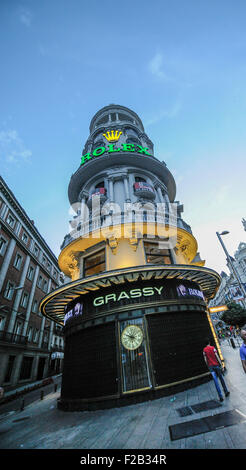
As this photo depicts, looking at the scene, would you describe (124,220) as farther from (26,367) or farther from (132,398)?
(26,367)

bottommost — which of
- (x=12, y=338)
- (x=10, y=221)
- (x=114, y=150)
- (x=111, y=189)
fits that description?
(x=12, y=338)

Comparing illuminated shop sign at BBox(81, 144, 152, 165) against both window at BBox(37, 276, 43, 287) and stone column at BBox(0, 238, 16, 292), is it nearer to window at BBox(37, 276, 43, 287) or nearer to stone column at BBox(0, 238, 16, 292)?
stone column at BBox(0, 238, 16, 292)

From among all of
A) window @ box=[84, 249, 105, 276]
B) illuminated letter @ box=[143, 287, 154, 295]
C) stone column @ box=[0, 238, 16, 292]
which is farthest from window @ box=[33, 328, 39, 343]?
illuminated letter @ box=[143, 287, 154, 295]

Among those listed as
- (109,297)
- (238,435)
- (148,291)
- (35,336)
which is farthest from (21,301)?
(238,435)

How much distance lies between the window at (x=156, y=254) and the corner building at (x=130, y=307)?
69mm

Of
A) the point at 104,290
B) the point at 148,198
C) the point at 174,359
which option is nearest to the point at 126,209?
the point at 148,198

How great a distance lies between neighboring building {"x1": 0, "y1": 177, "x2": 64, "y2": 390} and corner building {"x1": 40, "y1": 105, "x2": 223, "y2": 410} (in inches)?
499

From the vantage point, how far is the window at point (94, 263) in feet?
46.7

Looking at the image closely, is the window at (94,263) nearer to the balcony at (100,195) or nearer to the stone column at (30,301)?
the balcony at (100,195)

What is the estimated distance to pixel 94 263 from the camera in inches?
582

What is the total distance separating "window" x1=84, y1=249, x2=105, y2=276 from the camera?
14227 mm

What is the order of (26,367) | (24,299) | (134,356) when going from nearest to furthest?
(134,356) < (26,367) < (24,299)

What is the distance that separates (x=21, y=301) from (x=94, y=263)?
67.2ft

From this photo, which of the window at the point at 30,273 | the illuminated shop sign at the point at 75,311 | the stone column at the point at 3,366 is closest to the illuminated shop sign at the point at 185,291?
the illuminated shop sign at the point at 75,311
